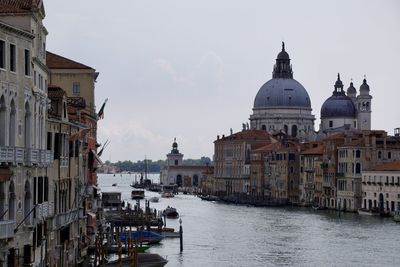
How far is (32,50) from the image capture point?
59.5 ft

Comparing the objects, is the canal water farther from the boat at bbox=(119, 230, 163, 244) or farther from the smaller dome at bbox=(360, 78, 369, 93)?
the smaller dome at bbox=(360, 78, 369, 93)

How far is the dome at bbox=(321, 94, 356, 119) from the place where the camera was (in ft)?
354

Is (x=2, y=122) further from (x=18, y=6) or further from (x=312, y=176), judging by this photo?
(x=312, y=176)

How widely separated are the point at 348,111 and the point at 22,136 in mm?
91792

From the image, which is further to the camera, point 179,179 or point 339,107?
point 179,179

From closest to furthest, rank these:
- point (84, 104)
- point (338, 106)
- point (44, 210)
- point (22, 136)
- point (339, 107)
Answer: point (22, 136) → point (44, 210) → point (84, 104) → point (339, 107) → point (338, 106)

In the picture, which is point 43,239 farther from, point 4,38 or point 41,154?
point 4,38

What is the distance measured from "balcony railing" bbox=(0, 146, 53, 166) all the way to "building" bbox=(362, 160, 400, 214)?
149 ft

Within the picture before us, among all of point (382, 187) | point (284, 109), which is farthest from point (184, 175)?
point (382, 187)

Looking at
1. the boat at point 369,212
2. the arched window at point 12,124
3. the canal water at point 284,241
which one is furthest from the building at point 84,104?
the boat at point 369,212

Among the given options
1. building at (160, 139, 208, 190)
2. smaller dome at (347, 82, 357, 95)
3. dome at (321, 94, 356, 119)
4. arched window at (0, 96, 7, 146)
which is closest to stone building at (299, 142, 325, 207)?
dome at (321, 94, 356, 119)

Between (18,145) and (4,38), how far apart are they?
1.76m

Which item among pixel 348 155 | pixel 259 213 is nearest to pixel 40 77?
pixel 259 213

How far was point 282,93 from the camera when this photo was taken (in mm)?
114500
